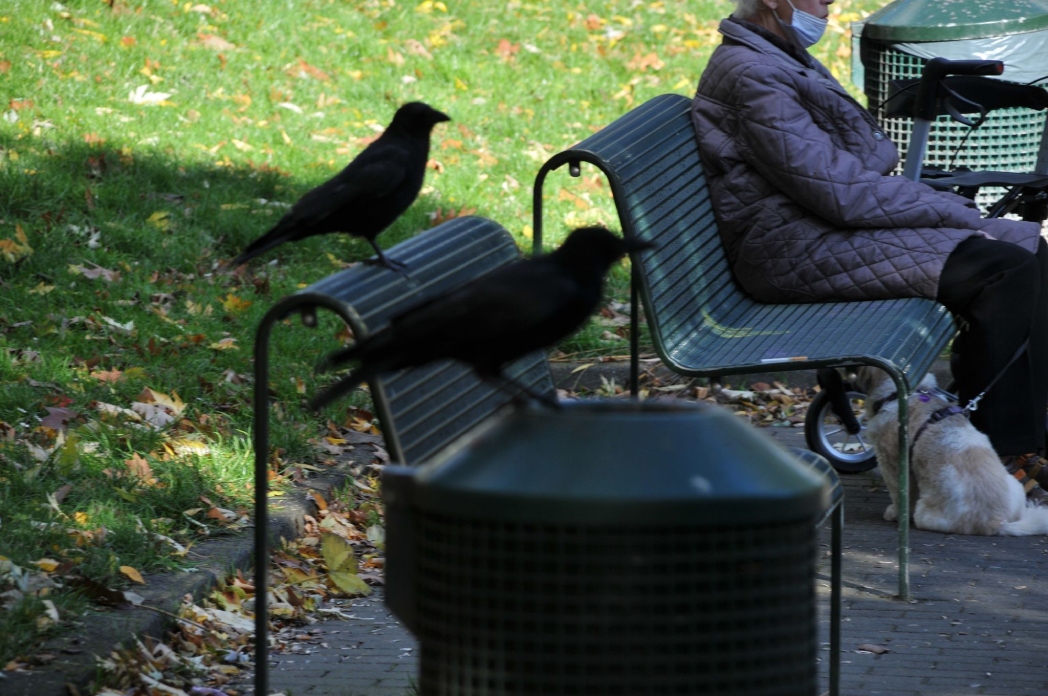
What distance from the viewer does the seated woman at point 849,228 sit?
186 inches

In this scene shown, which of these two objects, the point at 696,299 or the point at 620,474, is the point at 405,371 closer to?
the point at 620,474

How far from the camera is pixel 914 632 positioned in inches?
160

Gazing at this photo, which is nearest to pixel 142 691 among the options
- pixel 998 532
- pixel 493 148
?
pixel 998 532

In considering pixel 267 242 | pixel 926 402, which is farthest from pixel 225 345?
pixel 926 402

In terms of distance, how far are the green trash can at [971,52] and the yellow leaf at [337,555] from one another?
449cm

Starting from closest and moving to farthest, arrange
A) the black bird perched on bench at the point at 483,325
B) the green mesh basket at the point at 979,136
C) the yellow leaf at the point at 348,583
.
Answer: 1. the black bird perched on bench at the point at 483,325
2. the yellow leaf at the point at 348,583
3. the green mesh basket at the point at 979,136

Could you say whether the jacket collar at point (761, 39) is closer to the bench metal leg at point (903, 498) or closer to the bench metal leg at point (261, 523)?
the bench metal leg at point (903, 498)

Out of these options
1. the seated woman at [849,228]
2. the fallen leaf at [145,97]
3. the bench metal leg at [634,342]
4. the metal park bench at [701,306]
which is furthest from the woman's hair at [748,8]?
the fallen leaf at [145,97]

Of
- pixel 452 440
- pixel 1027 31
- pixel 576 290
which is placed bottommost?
pixel 452 440

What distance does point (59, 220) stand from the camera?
6941mm

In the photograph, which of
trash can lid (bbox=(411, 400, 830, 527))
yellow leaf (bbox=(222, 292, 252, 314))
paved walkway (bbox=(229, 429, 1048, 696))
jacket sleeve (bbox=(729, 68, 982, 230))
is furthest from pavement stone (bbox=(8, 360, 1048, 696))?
yellow leaf (bbox=(222, 292, 252, 314))

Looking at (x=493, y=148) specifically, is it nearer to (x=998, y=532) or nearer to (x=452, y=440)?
(x=998, y=532)

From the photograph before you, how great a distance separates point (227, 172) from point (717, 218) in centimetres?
412

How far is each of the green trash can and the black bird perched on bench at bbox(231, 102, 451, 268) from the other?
14.8 ft
